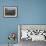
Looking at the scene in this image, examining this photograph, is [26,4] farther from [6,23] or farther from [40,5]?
[6,23]

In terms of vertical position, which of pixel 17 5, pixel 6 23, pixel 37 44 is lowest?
pixel 37 44

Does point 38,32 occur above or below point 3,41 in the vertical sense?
above

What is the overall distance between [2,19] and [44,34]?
1.32 m

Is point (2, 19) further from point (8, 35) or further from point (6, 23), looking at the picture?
point (8, 35)

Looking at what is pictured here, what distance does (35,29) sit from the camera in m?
3.80

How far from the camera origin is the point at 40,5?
3898mm

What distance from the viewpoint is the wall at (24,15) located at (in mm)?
3846

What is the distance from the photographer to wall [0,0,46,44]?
151 inches

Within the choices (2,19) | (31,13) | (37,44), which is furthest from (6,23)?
(37,44)

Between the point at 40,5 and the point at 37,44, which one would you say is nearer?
the point at 37,44

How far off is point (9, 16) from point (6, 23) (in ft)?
0.75

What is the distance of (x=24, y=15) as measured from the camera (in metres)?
3.88

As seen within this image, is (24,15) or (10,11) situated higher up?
(10,11)

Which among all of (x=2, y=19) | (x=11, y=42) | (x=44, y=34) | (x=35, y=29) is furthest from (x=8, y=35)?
(x=44, y=34)
